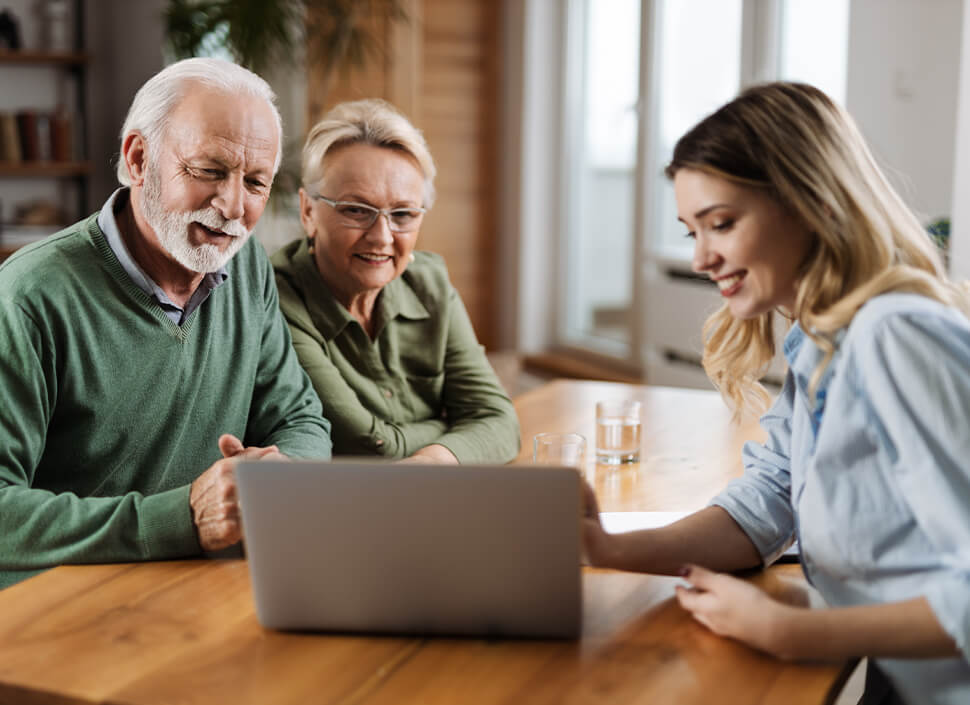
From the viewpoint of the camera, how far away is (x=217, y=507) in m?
1.31

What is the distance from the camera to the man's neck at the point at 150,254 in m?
1.59

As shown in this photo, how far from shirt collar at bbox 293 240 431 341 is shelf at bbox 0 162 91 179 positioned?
3.70 meters

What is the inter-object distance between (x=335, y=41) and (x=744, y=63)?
160 cm

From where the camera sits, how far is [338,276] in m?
1.98

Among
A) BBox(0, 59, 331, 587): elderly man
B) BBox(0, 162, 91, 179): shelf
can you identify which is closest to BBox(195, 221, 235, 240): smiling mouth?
BBox(0, 59, 331, 587): elderly man

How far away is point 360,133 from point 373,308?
1.08 ft

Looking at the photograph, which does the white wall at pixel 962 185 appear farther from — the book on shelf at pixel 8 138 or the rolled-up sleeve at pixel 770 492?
the book on shelf at pixel 8 138

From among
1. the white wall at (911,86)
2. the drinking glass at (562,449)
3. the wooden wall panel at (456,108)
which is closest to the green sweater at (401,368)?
the drinking glass at (562,449)

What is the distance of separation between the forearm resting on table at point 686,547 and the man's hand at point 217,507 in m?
0.46

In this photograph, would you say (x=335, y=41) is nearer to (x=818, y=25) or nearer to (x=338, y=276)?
(x=818, y=25)

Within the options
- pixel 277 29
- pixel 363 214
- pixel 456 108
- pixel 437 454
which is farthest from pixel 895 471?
pixel 456 108

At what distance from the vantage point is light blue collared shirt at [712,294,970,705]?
1.03 meters

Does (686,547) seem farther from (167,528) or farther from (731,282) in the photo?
(167,528)

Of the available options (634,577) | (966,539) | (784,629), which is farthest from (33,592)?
(966,539)
